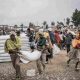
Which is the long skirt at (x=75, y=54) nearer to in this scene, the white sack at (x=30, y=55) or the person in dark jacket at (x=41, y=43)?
the person in dark jacket at (x=41, y=43)

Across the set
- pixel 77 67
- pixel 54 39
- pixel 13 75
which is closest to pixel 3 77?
pixel 13 75

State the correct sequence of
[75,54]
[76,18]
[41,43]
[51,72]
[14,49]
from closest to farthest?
[14,49], [41,43], [51,72], [75,54], [76,18]

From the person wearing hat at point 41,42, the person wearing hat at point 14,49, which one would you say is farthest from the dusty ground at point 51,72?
the person wearing hat at point 41,42

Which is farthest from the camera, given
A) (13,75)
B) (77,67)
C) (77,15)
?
(77,15)

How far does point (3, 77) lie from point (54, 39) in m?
5.63

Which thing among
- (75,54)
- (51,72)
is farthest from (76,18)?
(51,72)

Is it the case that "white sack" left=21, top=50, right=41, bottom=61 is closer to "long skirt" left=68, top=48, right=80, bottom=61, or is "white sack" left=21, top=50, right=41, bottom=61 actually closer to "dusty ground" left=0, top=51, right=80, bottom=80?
"dusty ground" left=0, top=51, right=80, bottom=80

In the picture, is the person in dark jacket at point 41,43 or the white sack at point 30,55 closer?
the white sack at point 30,55

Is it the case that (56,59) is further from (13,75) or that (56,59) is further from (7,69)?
(13,75)

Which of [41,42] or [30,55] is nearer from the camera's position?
[30,55]

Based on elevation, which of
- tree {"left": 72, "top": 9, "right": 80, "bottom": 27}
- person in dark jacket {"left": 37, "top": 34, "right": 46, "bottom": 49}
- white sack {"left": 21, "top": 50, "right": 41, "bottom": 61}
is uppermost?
person in dark jacket {"left": 37, "top": 34, "right": 46, "bottom": 49}

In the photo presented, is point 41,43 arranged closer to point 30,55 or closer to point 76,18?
point 30,55

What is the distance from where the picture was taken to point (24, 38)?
56.0ft

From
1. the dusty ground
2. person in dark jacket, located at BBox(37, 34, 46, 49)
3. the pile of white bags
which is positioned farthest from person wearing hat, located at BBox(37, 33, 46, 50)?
the dusty ground
